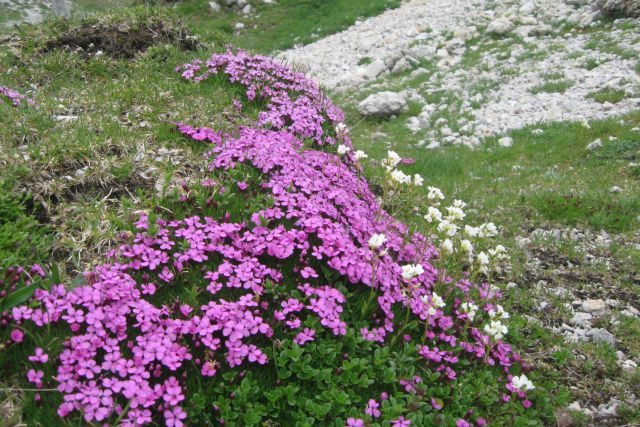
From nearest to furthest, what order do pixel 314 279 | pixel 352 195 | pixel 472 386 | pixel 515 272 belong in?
1. pixel 472 386
2. pixel 314 279
3. pixel 352 195
4. pixel 515 272

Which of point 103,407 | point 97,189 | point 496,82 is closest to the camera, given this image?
point 103,407

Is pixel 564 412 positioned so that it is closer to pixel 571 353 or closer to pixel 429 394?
pixel 571 353

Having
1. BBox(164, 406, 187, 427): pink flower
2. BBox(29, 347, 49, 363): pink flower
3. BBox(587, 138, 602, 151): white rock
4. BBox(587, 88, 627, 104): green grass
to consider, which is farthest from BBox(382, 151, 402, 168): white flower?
BBox(587, 88, 627, 104): green grass

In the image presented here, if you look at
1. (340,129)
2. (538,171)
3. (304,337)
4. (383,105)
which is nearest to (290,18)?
(383,105)

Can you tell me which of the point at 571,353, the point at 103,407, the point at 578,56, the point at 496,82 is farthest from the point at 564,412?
the point at 578,56

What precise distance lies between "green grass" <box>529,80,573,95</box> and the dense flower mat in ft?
38.3

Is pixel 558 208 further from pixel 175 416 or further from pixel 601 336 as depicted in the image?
pixel 175 416

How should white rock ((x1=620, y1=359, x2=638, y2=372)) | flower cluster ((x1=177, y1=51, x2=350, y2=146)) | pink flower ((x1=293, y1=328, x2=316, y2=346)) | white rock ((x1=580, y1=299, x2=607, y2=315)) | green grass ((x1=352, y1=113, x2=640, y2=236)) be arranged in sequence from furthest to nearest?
green grass ((x1=352, y1=113, x2=640, y2=236)) → flower cluster ((x1=177, y1=51, x2=350, y2=146)) → white rock ((x1=580, y1=299, x2=607, y2=315)) → white rock ((x1=620, y1=359, x2=638, y2=372)) → pink flower ((x1=293, y1=328, x2=316, y2=346))

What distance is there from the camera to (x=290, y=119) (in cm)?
751

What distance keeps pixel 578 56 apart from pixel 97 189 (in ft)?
56.9

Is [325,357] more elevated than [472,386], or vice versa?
[325,357]

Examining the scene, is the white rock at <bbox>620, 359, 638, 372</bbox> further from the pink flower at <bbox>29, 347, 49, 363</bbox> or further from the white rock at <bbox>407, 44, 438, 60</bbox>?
the white rock at <bbox>407, 44, 438, 60</bbox>

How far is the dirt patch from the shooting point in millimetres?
9914

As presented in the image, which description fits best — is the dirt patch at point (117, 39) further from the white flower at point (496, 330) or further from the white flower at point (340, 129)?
the white flower at point (496, 330)
